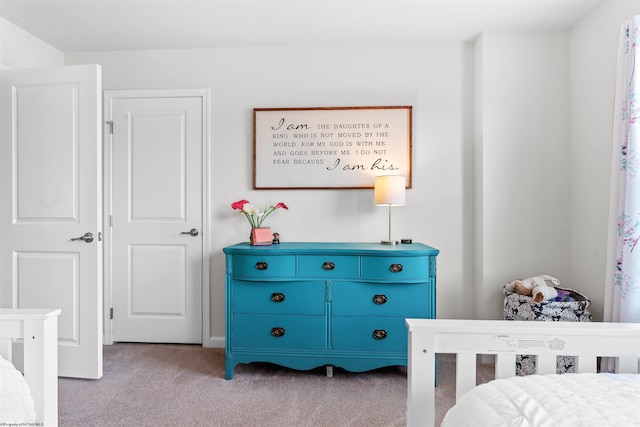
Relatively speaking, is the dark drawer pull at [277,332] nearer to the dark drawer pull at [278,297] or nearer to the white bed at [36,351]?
the dark drawer pull at [278,297]

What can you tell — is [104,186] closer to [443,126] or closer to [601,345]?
[443,126]

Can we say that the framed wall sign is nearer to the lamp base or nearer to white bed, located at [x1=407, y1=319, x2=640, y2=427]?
the lamp base

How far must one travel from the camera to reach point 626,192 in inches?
71.0

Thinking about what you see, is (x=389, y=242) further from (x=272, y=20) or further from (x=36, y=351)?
(x=36, y=351)

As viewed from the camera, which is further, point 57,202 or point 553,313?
point 57,202

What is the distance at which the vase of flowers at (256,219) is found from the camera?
2658 millimetres

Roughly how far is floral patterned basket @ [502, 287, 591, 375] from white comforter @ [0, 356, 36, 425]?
2.50 m

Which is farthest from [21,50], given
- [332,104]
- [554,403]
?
[554,403]

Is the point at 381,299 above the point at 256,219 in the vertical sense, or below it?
below

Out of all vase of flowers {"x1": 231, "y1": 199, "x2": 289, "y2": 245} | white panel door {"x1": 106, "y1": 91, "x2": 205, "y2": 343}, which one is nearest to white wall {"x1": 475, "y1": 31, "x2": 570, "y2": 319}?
vase of flowers {"x1": 231, "y1": 199, "x2": 289, "y2": 245}

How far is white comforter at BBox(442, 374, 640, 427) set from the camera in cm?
78

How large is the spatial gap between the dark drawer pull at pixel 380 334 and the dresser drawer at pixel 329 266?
0.37 meters

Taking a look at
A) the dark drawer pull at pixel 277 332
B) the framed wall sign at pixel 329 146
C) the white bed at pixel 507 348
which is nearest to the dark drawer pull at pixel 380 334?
the dark drawer pull at pixel 277 332

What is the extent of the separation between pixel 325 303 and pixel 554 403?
5.39 ft
